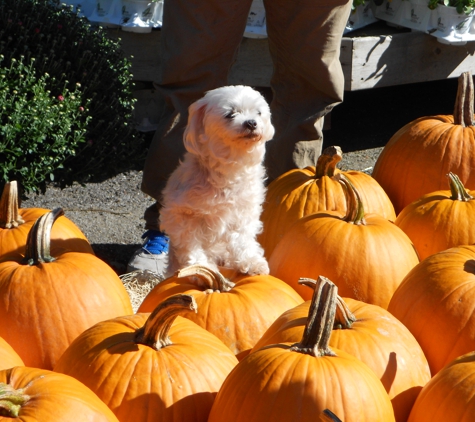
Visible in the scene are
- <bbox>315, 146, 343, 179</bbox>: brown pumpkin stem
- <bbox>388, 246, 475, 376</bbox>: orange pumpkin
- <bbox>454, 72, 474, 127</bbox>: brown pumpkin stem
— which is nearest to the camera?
<bbox>388, 246, 475, 376</bbox>: orange pumpkin

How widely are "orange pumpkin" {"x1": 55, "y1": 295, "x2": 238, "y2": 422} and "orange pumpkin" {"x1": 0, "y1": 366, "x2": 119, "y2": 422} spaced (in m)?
0.22

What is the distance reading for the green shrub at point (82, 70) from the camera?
558 cm

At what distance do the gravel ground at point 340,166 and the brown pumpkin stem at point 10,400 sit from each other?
2795 millimetres

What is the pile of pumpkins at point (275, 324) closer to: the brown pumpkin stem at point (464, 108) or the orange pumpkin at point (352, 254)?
the orange pumpkin at point (352, 254)

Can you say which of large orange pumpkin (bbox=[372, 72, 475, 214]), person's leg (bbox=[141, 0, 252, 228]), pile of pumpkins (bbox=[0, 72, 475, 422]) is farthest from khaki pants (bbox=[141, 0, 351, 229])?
pile of pumpkins (bbox=[0, 72, 475, 422])

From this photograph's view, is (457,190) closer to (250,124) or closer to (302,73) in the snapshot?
(250,124)

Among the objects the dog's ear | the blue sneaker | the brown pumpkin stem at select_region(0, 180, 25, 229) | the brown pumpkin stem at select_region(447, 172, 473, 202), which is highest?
the dog's ear

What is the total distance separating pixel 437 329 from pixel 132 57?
4.35 m

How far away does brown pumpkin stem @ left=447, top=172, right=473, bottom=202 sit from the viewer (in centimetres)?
328

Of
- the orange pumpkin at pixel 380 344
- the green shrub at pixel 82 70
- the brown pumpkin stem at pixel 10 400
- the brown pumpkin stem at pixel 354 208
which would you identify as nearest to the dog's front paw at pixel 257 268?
the brown pumpkin stem at pixel 354 208

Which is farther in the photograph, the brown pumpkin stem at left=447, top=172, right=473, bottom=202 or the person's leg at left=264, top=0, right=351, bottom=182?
the person's leg at left=264, top=0, right=351, bottom=182

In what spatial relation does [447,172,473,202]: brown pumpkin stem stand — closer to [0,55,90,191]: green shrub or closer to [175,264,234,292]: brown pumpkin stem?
[175,264,234,292]: brown pumpkin stem

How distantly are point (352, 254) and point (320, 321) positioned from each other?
3.49 ft

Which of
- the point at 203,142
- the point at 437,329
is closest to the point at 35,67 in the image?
the point at 203,142
